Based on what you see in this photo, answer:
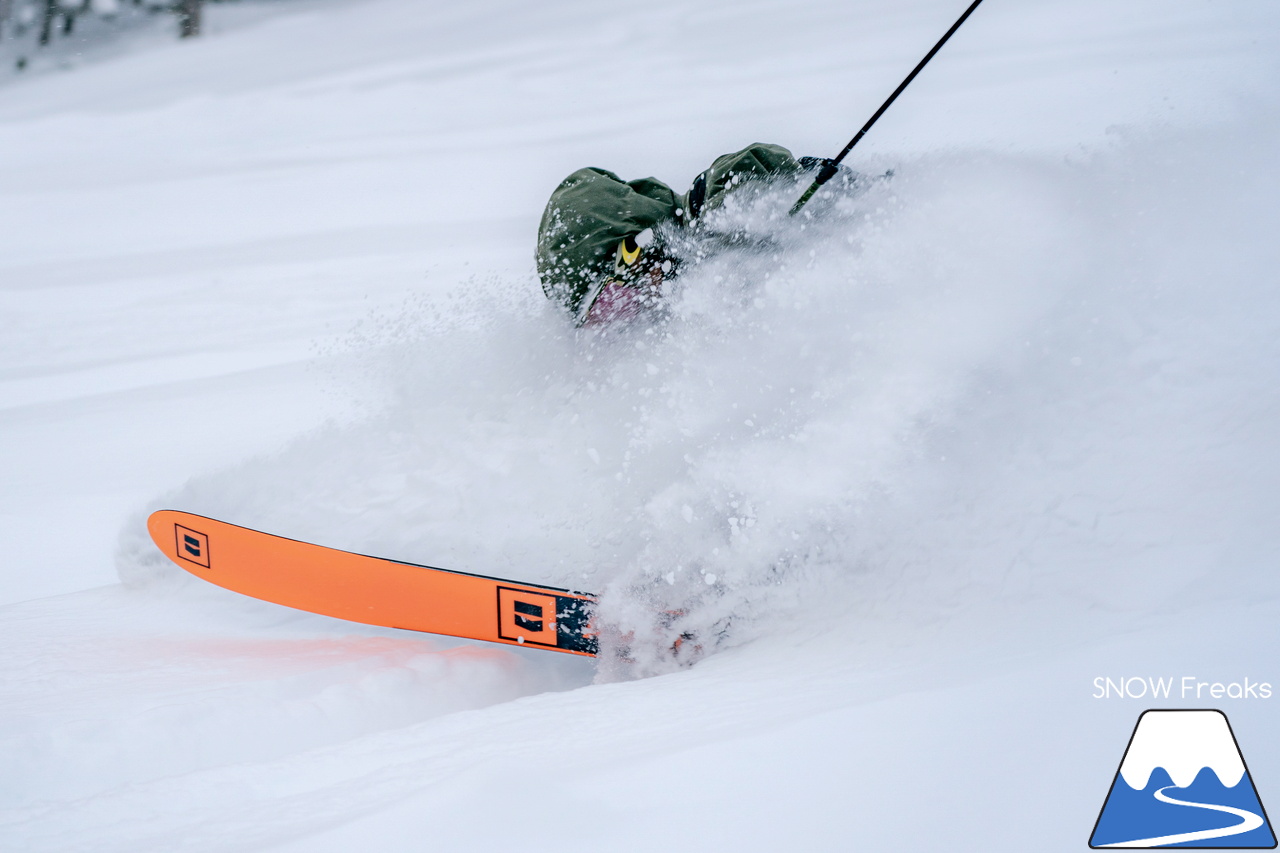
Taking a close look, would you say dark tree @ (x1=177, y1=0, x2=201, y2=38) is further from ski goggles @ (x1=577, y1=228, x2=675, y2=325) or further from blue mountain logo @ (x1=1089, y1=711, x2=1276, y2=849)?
blue mountain logo @ (x1=1089, y1=711, x2=1276, y2=849)

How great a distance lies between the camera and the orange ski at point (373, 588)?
6.16 ft

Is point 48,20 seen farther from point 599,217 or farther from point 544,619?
point 544,619

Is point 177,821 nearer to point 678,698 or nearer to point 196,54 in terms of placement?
point 678,698

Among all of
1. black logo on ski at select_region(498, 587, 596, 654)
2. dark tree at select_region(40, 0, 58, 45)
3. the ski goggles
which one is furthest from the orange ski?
dark tree at select_region(40, 0, 58, 45)

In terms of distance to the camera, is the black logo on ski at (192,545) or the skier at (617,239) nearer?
the skier at (617,239)

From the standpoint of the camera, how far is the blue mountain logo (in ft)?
2.97

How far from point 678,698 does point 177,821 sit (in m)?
0.79

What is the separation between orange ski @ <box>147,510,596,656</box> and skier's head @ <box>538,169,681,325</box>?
2.70ft

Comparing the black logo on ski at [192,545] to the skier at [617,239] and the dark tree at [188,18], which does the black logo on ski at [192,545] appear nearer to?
the skier at [617,239]

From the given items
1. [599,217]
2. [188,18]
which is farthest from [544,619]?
[188,18]

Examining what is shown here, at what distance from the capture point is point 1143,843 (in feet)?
3.04

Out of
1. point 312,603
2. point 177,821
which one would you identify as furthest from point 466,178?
point 177,821

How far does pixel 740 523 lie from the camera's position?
1.77 m

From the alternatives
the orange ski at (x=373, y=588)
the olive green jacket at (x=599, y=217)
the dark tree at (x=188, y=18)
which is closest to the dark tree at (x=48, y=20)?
the dark tree at (x=188, y=18)
